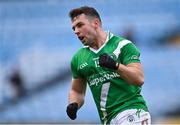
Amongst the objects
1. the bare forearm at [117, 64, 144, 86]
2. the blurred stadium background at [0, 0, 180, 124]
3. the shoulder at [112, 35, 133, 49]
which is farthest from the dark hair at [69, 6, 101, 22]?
the blurred stadium background at [0, 0, 180, 124]

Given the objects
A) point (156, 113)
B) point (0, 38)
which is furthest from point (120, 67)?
point (0, 38)

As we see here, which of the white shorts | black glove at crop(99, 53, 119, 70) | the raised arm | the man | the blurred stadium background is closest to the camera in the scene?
black glove at crop(99, 53, 119, 70)

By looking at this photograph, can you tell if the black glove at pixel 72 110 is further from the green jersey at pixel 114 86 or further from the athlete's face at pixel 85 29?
the athlete's face at pixel 85 29

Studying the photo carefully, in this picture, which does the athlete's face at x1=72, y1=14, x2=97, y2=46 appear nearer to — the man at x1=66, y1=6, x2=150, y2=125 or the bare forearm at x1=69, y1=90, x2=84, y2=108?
the man at x1=66, y1=6, x2=150, y2=125

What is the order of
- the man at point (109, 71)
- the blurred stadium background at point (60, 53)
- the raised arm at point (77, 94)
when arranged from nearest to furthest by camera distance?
the man at point (109, 71) < the raised arm at point (77, 94) < the blurred stadium background at point (60, 53)

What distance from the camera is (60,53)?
42.3 ft

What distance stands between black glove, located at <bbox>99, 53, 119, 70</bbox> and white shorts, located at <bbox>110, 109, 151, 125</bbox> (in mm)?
502

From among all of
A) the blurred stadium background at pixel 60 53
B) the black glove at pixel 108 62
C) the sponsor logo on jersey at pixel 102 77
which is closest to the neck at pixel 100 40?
the sponsor logo on jersey at pixel 102 77

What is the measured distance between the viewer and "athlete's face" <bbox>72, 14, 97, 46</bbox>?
5453 mm

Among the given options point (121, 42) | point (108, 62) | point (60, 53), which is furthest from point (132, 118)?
point (60, 53)

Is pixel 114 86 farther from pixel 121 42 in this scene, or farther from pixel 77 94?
pixel 77 94

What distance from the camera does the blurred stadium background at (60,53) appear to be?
12.1 m

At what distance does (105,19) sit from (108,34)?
7.69 m

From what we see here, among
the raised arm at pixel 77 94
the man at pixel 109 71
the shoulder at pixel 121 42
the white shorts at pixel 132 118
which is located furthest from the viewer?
the raised arm at pixel 77 94
